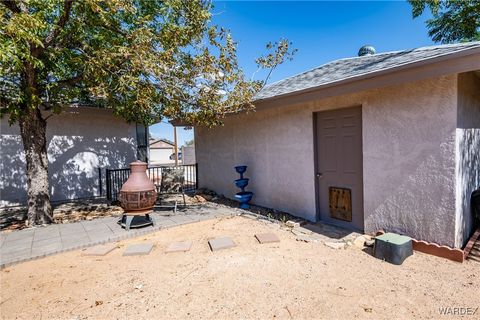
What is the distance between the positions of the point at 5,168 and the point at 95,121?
9.71 ft

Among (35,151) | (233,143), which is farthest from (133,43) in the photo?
(233,143)

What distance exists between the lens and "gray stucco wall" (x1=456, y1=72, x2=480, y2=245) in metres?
3.56

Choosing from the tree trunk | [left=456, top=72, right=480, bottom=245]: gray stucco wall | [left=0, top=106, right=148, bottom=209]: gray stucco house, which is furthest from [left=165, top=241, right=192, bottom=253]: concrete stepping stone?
[left=0, top=106, right=148, bottom=209]: gray stucco house

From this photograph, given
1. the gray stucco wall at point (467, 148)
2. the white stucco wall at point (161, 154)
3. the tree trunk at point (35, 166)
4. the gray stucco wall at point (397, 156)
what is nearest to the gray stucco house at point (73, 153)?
the tree trunk at point (35, 166)

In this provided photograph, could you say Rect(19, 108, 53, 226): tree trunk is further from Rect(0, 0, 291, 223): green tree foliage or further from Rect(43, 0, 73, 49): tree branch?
Rect(43, 0, 73, 49): tree branch

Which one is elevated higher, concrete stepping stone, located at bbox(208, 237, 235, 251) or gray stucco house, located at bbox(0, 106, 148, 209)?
gray stucco house, located at bbox(0, 106, 148, 209)

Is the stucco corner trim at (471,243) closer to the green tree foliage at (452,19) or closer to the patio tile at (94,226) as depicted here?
the patio tile at (94,226)

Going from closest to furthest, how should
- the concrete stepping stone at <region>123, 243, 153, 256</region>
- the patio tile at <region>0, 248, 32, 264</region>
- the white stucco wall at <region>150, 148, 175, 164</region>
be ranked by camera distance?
the patio tile at <region>0, 248, 32, 264</region> < the concrete stepping stone at <region>123, 243, 153, 256</region> < the white stucco wall at <region>150, 148, 175, 164</region>

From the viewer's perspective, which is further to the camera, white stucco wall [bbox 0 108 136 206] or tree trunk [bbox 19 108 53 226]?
white stucco wall [bbox 0 108 136 206]

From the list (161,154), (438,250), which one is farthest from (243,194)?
(161,154)

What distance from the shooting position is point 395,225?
4164 millimetres

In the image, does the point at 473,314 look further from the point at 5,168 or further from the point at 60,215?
the point at 5,168

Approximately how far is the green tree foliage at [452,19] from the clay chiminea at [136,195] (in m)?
11.5

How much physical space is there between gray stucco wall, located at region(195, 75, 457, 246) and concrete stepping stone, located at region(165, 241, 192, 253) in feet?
9.25
